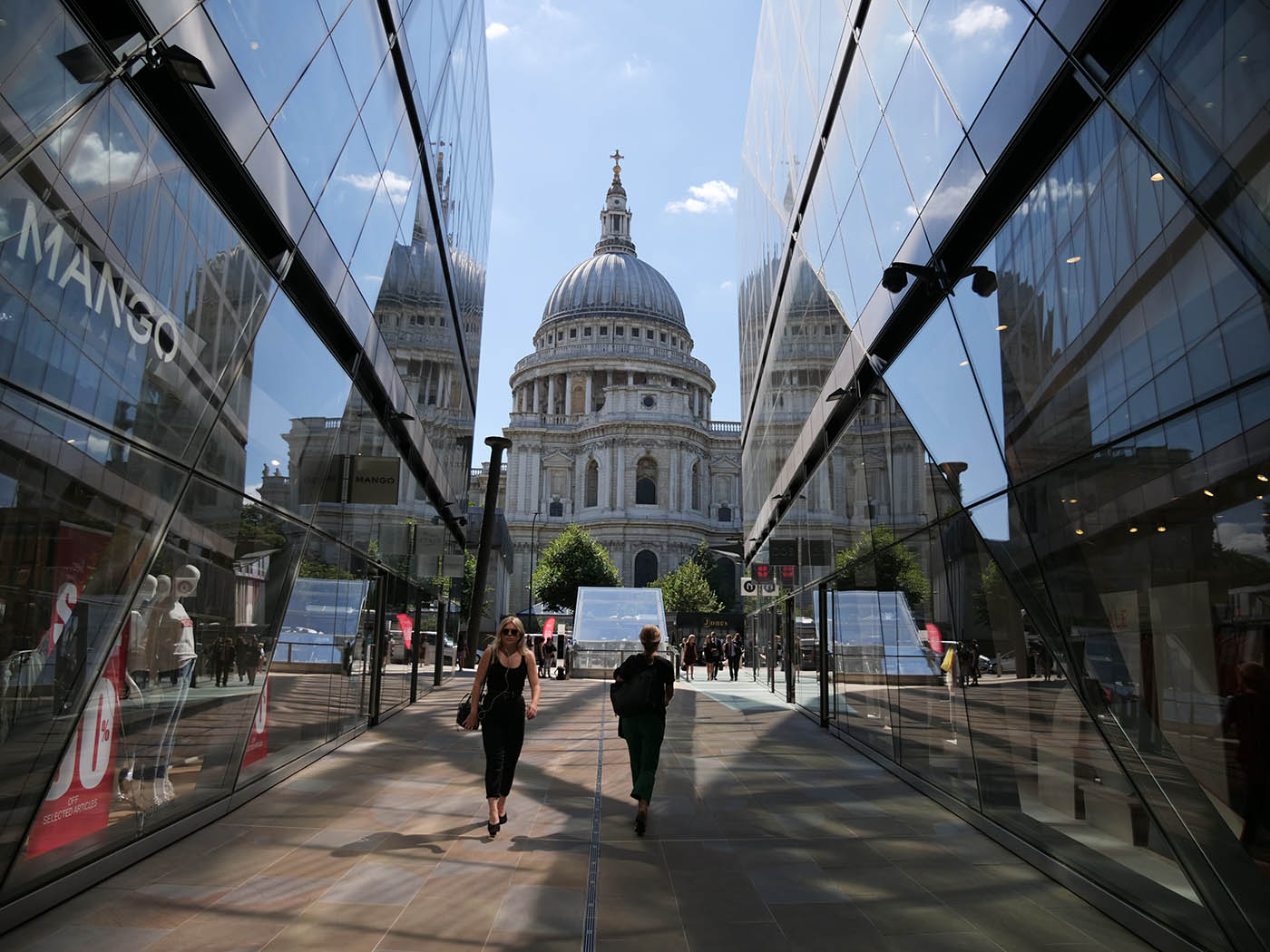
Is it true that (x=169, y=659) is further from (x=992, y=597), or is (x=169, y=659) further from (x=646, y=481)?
(x=646, y=481)

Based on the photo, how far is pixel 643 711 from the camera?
7246 millimetres

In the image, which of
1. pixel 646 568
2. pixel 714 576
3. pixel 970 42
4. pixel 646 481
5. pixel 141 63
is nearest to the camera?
pixel 141 63

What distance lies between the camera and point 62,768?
4.92 metres

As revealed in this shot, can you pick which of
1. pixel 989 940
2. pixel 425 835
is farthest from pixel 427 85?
pixel 989 940

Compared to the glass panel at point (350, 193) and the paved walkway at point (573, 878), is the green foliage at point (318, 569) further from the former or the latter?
the glass panel at point (350, 193)

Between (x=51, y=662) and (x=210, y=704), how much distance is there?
2.56 metres

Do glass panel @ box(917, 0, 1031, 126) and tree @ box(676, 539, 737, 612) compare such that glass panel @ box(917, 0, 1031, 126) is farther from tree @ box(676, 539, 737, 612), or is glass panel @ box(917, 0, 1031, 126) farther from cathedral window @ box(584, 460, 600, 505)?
cathedral window @ box(584, 460, 600, 505)

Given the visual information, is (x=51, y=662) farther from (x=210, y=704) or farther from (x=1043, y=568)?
(x=1043, y=568)

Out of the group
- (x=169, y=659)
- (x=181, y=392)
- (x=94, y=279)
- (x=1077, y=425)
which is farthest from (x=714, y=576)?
(x=94, y=279)

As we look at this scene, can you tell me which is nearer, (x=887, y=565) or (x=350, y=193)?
(x=350, y=193)

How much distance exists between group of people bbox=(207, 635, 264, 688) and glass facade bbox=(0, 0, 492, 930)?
0.04m

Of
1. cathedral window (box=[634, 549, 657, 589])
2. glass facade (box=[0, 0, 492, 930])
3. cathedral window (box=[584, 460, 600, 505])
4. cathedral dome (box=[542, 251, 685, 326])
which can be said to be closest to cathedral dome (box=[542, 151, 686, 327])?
cathedral dome (box=[542, 251, 685, 326])

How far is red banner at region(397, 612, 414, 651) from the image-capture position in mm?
16672

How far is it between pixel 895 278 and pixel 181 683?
22.9ft
